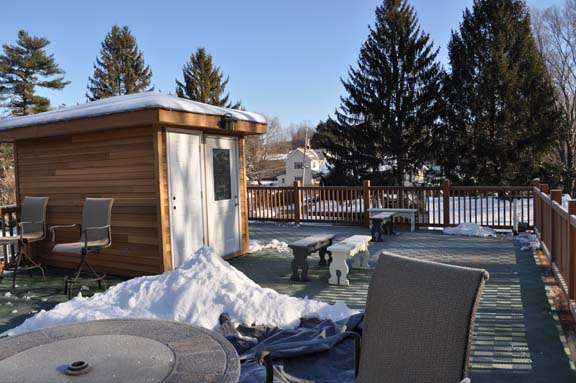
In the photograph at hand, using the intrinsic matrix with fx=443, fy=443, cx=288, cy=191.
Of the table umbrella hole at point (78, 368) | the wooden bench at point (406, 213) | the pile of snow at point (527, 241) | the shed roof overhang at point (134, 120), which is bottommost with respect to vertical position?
the pile of snow at point (527, 241)

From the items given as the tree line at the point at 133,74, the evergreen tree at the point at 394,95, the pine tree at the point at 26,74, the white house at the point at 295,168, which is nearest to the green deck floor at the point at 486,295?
the evergreen tree at the point at 394,95

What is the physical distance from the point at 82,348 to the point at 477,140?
18.0 m

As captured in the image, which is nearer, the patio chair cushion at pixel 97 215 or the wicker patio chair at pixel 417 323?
the wicker patio chair at pixel 417 323

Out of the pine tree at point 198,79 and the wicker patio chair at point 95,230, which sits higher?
the pine tree at point 198,79

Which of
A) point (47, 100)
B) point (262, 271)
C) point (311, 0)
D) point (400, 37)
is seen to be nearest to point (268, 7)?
point (311, 0)

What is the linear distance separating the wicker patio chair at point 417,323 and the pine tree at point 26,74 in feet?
76.7

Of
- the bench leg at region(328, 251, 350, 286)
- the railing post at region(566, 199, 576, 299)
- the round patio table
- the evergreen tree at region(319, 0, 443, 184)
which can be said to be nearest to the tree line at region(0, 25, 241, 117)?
the evergreen tree at region(319, 0, 443, 184)

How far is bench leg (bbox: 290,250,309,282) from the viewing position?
17.9ft

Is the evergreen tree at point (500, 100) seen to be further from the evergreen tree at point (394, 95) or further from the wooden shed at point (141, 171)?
the wooden shed at point (141, 171)

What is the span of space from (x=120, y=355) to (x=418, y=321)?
47.0 inches

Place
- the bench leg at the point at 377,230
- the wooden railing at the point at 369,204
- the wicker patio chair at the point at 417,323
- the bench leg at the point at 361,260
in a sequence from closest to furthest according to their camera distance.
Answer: the wicker patio chair at the point at 417,323
the bench leg at the point at 361,260
the bench leg at the point at 377,230
the wooden railing at the point at 369,204

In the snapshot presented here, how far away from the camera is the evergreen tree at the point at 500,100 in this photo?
56.0 feet

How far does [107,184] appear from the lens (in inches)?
236

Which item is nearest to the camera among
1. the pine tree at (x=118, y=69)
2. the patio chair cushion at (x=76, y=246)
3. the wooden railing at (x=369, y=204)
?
the patio chair cushion at (x=76, y=246)
